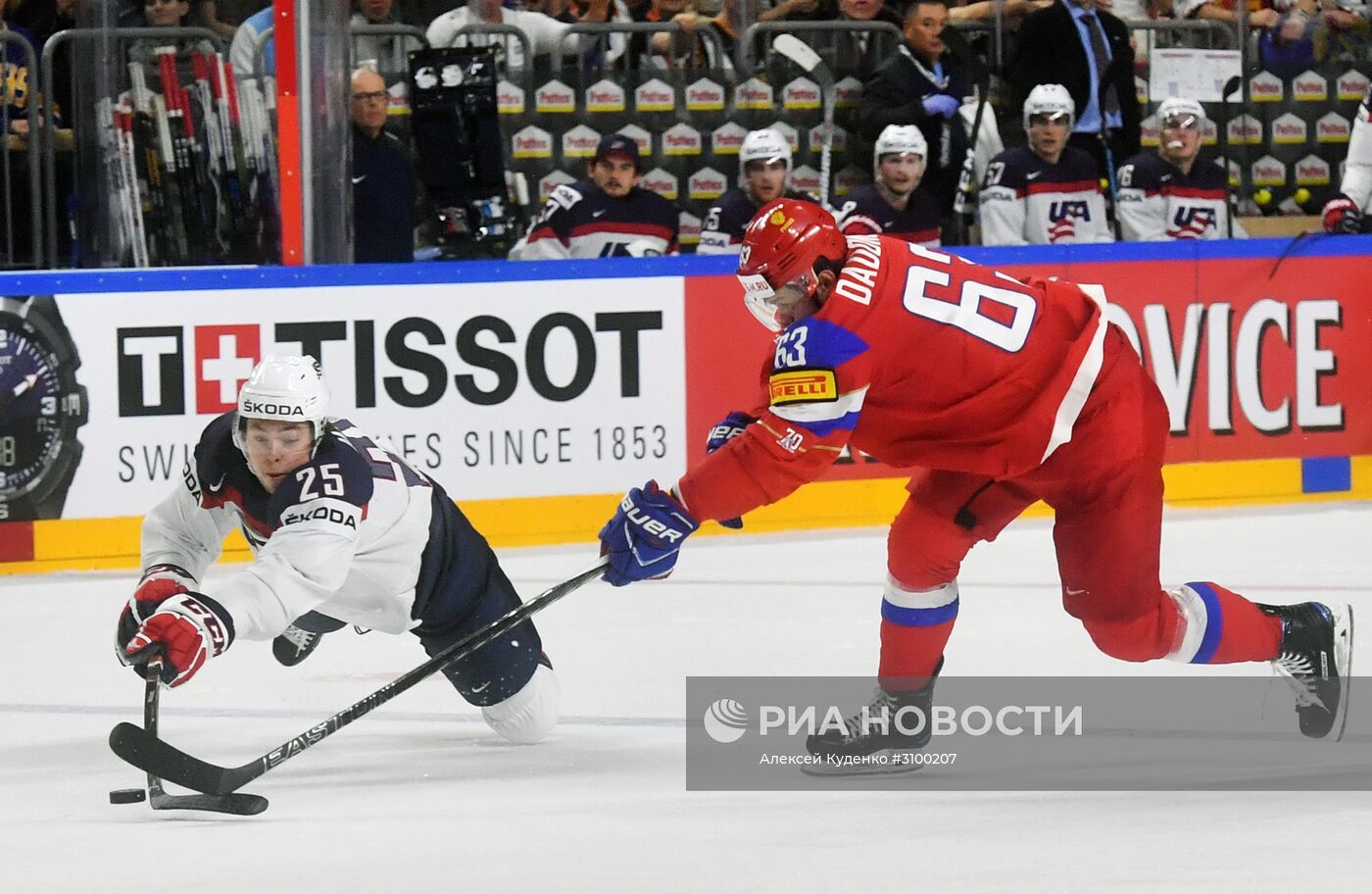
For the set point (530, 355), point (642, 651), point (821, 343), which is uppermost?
point (821, 343)

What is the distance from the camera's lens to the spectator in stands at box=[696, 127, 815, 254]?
29.4ft

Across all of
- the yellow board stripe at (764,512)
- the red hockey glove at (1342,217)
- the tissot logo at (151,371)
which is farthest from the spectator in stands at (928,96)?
the tissot logo at (151,371)

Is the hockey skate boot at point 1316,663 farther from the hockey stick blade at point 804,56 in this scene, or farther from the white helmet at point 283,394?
the hockey stick blade at point 804,56

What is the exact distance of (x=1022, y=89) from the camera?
32.1 feet

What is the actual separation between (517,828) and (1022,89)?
606cm

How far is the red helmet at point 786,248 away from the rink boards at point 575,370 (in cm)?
368

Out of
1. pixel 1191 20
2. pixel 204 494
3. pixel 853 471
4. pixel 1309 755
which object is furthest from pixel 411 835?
pixel 1191 20

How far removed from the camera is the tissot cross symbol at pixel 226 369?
8.02m

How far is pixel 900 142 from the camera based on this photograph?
912 centimetres

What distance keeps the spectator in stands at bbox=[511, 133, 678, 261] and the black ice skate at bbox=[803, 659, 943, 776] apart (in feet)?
13.2

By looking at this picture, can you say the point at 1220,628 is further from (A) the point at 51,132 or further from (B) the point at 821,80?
(A) the point at 51,132

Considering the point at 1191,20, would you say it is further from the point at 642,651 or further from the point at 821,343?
the point at 821,343

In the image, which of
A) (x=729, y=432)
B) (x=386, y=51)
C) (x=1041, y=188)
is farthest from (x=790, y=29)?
(x=729, y=432)

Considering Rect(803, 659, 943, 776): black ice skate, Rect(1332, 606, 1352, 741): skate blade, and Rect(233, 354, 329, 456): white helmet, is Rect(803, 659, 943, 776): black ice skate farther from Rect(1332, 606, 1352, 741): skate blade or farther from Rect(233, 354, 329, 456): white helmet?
Rect(233, 354, 329, 456): white helmet
